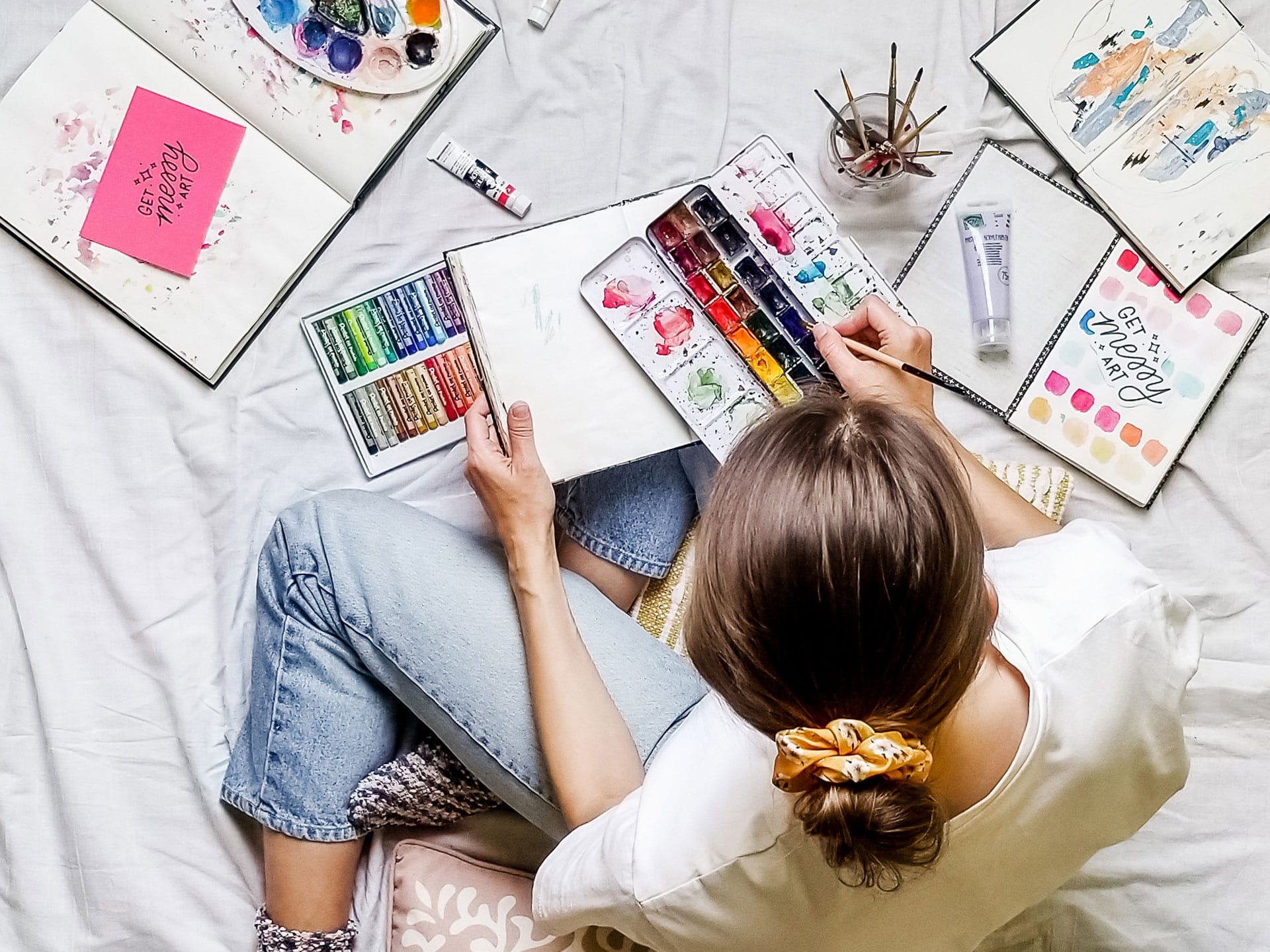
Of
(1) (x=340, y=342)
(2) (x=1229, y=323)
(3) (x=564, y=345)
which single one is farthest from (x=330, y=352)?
(2) (x=1229, y=323)

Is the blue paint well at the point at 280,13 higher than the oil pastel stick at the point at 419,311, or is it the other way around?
the blue paint well at the point at 280,13

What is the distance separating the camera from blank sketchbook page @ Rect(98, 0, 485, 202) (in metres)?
0.85

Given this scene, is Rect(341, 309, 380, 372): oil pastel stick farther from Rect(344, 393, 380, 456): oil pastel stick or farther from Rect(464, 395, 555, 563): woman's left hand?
Rect(464, 395, 555, 563): woman's left hand

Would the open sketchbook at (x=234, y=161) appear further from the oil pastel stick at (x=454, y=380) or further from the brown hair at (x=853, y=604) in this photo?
the brown hair at (x=853, y=604)

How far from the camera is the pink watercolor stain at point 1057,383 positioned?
0.88 m

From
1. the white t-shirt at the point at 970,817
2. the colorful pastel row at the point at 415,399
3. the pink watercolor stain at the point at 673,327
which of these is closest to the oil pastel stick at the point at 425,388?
the colorful pastel row at the point at 415,399

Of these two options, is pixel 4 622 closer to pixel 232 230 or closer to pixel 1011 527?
pixel 232 230

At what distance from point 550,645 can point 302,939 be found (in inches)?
12.5

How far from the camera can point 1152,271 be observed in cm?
89

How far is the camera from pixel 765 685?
452mm

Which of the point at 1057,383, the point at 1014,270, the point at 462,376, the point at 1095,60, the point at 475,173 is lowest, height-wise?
the point at 1057,383

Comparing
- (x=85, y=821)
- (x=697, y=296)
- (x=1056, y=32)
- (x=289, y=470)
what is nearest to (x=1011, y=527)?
(x=697, y=296)

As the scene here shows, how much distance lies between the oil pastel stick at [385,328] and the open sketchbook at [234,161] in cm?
7

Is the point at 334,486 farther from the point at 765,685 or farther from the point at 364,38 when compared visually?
the point at 765,685
